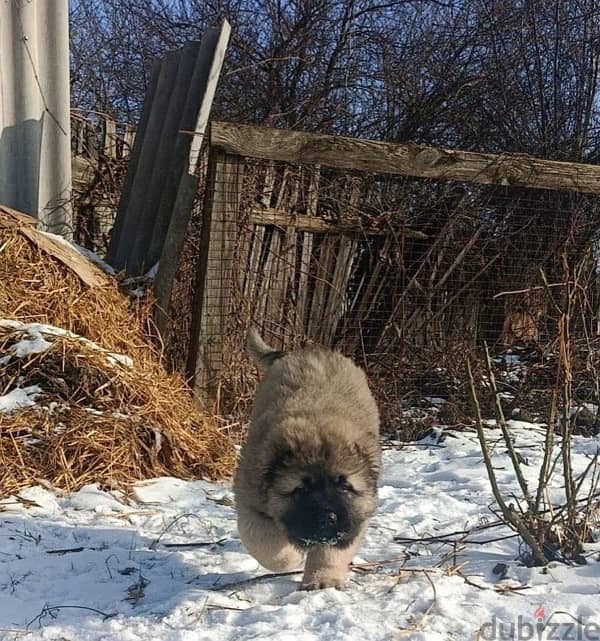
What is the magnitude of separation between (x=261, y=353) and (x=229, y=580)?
172cm

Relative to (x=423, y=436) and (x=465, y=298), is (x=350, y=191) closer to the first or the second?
(x=465, y=298)

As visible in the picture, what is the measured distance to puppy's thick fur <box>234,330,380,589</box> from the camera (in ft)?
8.96

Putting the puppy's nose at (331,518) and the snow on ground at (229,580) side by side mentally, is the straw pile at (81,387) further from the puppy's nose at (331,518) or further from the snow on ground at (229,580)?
the puppy's nose at (331,518)

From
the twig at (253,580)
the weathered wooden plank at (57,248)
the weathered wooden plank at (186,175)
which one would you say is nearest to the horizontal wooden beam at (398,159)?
the weathered wooden plank at (186,175)

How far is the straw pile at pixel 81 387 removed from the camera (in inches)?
163

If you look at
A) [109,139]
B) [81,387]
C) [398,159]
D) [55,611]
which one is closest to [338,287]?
[398,159]

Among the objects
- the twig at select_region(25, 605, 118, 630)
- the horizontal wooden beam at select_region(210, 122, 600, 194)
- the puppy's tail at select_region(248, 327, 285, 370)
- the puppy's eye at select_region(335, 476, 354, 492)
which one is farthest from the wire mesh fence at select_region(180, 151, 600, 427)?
the twig at select_region(25, 605, 118, 630)

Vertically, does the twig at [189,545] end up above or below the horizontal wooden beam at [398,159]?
below

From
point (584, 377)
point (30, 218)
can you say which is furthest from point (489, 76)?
point (30, 218)

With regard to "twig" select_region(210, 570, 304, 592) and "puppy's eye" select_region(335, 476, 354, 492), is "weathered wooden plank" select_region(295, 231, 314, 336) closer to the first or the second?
"twig" select_region(210, 570, 304, 592)

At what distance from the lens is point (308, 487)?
276 centimetres

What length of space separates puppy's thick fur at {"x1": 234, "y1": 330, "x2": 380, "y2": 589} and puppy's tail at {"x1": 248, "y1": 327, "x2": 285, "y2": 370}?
1076 mm

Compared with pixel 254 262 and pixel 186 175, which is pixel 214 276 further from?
pixel 186 175

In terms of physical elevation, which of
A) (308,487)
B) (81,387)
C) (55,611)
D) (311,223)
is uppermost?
(311,223)
